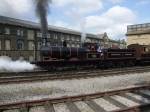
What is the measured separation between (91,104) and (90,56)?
15047mm

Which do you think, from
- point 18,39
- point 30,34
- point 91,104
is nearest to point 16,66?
point 91,104

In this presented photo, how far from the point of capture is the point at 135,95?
36.2 feet

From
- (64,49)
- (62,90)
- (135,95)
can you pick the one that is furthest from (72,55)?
Result: (135,95)

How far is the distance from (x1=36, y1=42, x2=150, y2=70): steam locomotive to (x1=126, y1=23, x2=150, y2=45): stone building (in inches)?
1001

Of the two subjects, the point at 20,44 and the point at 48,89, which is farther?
the point at 20,44

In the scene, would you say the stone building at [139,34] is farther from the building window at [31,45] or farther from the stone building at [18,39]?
the building window at [31,45]

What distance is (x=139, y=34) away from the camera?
56.1 meters

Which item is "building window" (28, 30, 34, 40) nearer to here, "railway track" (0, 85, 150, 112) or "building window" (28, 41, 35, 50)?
"building window" (28, 41, 35, 50)

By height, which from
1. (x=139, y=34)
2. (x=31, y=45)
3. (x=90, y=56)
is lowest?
(x=90, y=56)

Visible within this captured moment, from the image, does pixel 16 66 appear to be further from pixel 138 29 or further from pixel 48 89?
pixel 138 29

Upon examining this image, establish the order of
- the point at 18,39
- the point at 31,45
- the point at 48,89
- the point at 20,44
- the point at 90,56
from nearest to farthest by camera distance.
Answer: the point at 48,89 → the point at 90,56 → the point at 18,39 → the point at 20,44 → the point at 31,45

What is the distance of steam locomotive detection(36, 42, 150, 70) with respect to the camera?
71.8 ft

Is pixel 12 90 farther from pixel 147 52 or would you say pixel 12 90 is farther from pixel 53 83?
pixel 147 52

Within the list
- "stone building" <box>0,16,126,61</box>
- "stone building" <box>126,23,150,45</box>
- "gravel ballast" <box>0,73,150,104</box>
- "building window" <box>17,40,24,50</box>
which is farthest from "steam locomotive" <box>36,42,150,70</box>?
"building window" <box>17,40,24,50</box>
